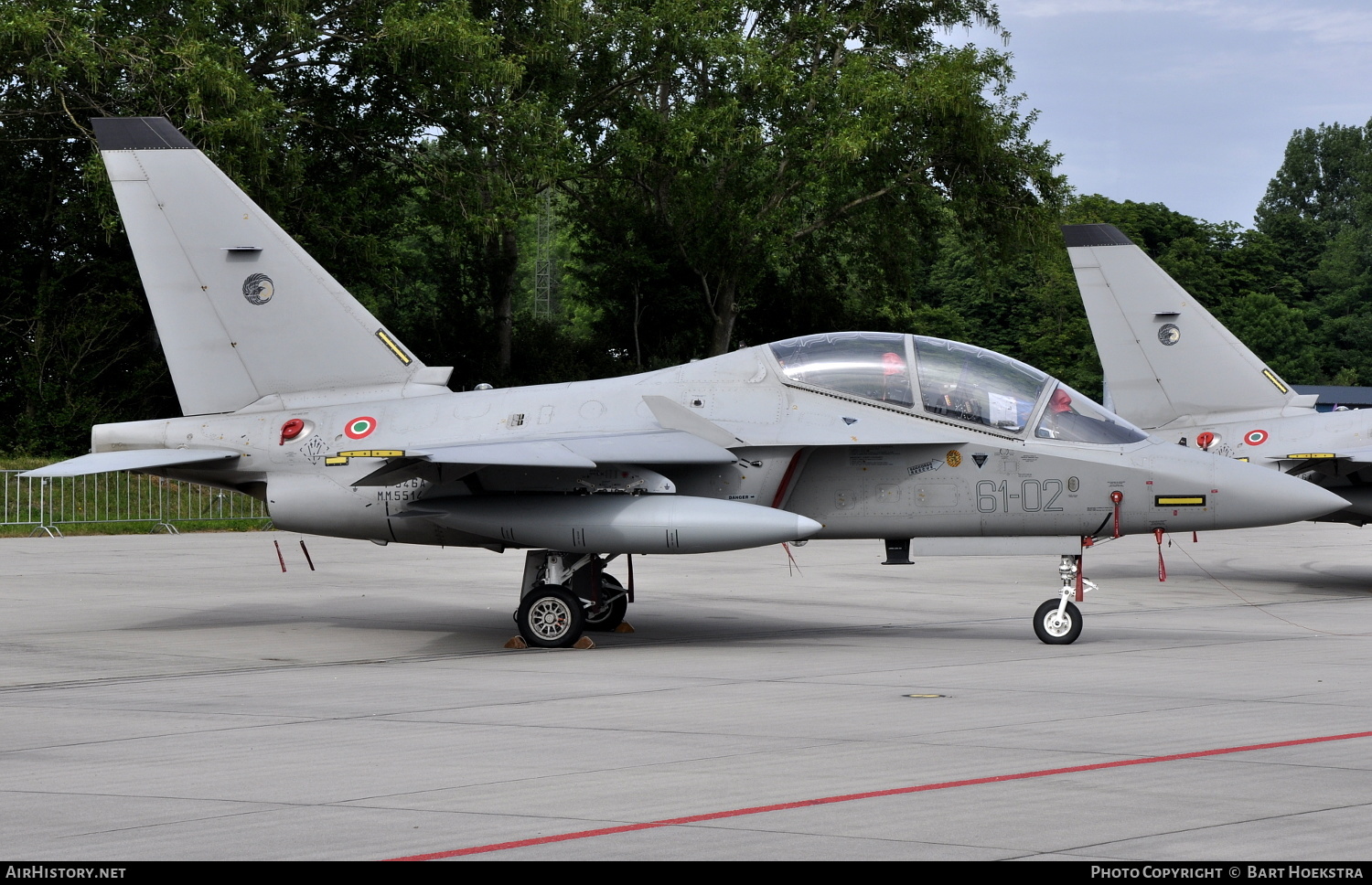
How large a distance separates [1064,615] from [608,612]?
4281 mm

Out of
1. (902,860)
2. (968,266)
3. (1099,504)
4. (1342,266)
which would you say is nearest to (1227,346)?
(1099,504)

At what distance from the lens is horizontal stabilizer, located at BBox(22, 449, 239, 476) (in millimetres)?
12086

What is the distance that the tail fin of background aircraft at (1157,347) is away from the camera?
770 inches

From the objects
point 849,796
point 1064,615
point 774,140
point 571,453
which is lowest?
point 849,796

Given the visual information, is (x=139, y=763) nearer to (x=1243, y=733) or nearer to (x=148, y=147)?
(x=1243, y=733)

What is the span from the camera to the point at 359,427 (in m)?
12.8

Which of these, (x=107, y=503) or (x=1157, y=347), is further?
(x=107, y=503)

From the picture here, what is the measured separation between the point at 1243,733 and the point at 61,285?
3379cm

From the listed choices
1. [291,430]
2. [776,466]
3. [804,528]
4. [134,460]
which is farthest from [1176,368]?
[134,460]

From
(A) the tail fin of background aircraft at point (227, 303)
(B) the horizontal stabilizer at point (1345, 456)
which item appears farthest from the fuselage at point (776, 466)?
(B) the horizontal stabilizer at point (1345, 456)

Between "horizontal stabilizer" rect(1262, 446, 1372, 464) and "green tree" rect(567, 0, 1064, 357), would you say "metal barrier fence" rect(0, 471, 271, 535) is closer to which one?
"green tree" rect(567, 0, 1064, 357)

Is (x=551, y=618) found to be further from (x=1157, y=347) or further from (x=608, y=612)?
(x=1157, y=347)

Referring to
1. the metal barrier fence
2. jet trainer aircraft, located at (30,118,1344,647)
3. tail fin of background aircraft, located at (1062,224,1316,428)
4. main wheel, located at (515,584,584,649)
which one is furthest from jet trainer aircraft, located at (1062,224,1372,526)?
the metal barrier fence
